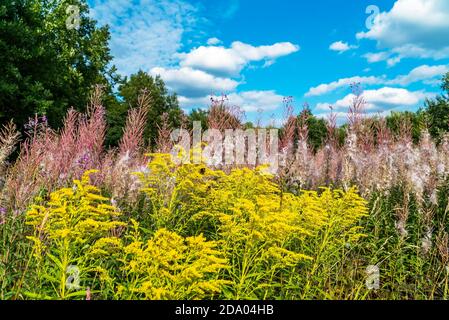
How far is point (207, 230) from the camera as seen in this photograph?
4.90m

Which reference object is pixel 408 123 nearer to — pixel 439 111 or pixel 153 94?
pixel 439 111

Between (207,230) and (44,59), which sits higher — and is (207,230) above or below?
below

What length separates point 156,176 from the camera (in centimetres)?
501

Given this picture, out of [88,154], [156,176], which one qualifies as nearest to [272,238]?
[156,176]

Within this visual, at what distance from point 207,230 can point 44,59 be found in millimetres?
21680

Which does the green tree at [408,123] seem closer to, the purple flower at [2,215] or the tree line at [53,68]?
the tree line at [53,68]

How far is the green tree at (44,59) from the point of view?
19.0 metres

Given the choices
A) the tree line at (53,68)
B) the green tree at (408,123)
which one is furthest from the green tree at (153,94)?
the green tree at (408,123)

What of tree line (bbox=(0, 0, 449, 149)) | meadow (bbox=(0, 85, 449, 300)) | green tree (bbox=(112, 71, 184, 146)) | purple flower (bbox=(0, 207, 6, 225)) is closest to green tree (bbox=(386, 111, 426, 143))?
tree line (bbox=(0, 0, 449, 149))

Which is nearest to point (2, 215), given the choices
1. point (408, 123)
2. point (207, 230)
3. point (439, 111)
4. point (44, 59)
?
point (207, 230)

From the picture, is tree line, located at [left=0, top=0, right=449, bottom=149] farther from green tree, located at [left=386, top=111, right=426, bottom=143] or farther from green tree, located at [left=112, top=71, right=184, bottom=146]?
green tree, located at [left=112, top=71, right=184, bottom=146]
